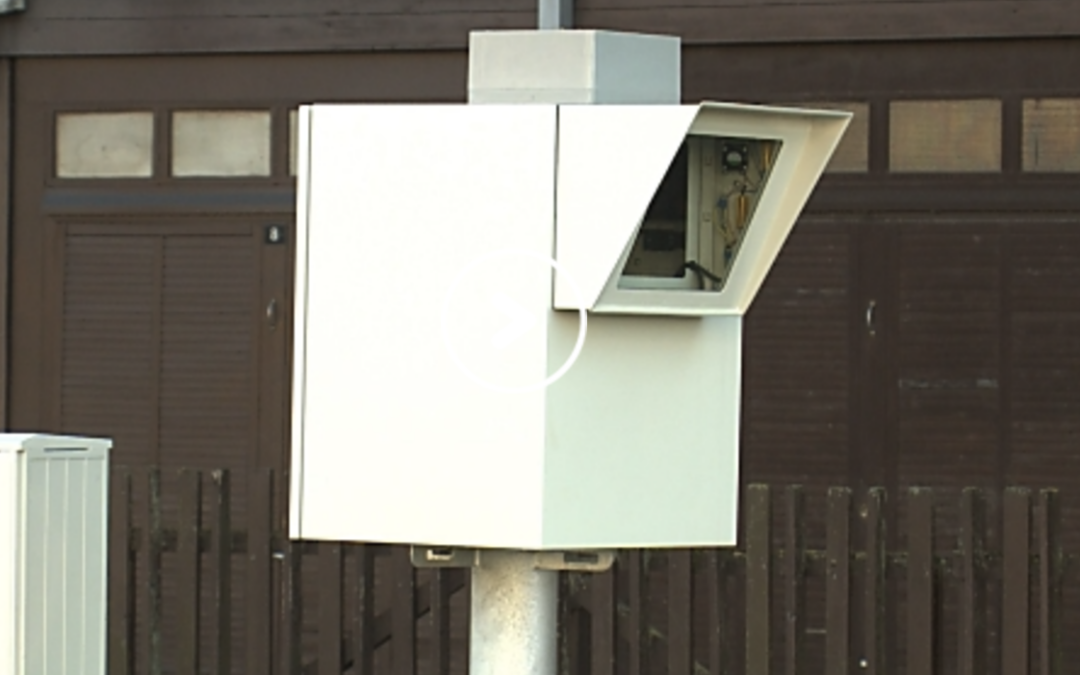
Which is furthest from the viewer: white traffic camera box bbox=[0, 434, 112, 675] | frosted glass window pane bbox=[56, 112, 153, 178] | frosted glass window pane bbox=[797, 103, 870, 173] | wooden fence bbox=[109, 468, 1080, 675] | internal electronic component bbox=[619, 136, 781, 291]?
frosted glass window pane bbox=[56, 112, 153, 178]

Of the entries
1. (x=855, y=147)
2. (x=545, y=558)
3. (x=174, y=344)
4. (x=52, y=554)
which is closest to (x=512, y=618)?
(x=545, y=558)

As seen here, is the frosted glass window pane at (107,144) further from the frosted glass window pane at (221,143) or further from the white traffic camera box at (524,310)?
the white traffic camera box at (524,310)

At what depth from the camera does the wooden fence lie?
5641 mm

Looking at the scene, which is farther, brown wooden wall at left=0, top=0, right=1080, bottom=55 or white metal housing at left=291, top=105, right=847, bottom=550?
brown wooden wall at left=0, top=0, right=1080, bottom=55

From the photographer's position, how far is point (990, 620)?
26.5 feet

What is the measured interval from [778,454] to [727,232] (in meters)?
5.14

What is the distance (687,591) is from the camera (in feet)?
19.1

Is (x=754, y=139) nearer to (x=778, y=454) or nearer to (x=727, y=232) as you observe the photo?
(x=727, y=232)

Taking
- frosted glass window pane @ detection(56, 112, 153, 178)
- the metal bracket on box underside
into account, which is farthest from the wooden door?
the metal bracket on box underside

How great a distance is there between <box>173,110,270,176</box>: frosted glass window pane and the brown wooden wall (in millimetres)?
312

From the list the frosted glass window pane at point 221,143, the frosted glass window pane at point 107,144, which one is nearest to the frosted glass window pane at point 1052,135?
the frosted glass window pane at point 221,143

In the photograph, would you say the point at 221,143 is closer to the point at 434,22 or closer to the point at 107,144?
the point at 107,144

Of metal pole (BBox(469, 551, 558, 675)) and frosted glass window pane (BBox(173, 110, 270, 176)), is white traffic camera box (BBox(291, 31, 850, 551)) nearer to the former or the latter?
metal pole (BBox(469, 551, 558, 675))

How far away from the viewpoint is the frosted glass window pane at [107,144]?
9.23m
